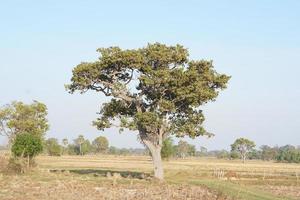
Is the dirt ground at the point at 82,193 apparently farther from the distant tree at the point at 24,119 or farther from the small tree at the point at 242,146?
the small tree at the point at 242,146

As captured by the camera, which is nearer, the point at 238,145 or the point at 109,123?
the point at 109,123

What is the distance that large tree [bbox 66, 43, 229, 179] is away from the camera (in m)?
47.3

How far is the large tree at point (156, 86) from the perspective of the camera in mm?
47312

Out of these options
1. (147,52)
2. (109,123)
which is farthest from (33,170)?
(147,52)

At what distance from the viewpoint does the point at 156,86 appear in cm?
4794

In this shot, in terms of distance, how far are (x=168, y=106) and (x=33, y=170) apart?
58.6 ft

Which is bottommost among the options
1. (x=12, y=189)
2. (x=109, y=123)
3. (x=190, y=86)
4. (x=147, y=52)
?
(x=12, y=189)

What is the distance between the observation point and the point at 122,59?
47344 millimetres

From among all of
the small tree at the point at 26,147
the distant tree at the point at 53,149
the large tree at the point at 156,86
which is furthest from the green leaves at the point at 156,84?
the distant tree at the point at 53,149

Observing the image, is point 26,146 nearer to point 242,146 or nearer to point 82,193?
point 82,193

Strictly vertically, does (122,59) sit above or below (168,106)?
above

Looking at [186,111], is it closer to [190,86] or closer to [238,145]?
[190,86]

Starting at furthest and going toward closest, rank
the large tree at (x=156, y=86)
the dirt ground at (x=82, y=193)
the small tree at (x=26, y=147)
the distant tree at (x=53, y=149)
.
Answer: the distant tree at (x=53, y=149)
the small tree at (x=26, y=147)
the large tree at (x=156, y=86)
the dirt ground at (x=82, y=193)

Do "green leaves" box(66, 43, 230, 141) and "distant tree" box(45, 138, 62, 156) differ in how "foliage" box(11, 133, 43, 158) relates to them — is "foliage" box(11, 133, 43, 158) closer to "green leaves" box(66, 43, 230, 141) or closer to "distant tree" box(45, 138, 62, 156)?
"green leaves" box(66, 43, 230, 141)
